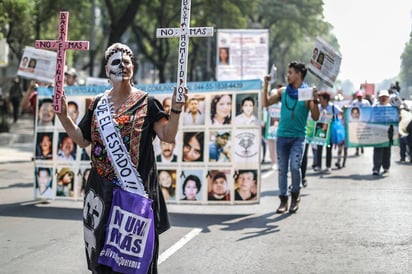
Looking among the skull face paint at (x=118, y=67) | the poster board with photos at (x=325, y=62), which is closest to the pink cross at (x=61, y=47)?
the skull face paint at (x=118, y=67)

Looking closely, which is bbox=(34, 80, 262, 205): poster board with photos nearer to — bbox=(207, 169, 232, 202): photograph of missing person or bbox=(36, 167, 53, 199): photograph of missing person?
bbox=(207, 169, 232, 202): photograph of missing person

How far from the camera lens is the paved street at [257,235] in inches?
243

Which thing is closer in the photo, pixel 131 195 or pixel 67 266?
pixel 131 195

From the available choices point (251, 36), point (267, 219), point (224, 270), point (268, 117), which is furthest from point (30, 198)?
point (251, 36)

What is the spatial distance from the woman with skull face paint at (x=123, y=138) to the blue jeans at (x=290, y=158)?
470 centimetres

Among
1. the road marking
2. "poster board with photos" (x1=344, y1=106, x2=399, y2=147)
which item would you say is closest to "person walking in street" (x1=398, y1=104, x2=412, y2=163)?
"poster board with photos" (x1=344, y1=106, x2=399, y2=147)

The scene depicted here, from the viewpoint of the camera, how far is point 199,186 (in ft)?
29.6

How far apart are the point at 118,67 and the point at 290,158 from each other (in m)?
4.98

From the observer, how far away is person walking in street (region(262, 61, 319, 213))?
8.87 meters

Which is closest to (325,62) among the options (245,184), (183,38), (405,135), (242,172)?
(242,172)

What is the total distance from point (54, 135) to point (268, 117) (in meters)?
7.90

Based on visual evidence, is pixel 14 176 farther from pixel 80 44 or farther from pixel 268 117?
pixel 80 44

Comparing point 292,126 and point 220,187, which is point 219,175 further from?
point 292,126

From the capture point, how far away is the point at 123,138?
13.8 ft
